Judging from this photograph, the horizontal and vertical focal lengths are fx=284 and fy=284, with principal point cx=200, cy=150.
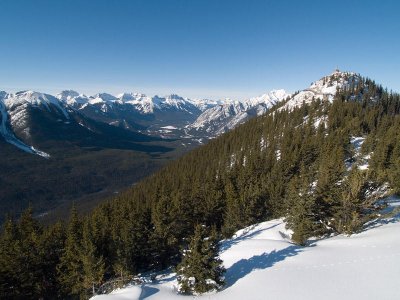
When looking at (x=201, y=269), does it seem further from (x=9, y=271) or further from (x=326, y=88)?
(x=326, y=88)

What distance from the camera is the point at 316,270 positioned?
82.7ft

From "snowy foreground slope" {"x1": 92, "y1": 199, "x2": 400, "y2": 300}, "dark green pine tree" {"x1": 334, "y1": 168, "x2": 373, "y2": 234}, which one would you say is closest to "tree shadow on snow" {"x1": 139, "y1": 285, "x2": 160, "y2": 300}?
"snowy foreground slope" {"x1": 92, "y1": 199, "x2": 400, "y2": 300}

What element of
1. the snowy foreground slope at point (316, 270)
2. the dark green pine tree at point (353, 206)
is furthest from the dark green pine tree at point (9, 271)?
the dark green pine tree at point (353, 206)

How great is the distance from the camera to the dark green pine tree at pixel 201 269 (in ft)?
86.6

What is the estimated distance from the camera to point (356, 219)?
33719 millimetres

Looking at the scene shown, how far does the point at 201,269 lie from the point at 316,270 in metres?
10.3

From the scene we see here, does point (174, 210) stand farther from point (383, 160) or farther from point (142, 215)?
point (383, 160)

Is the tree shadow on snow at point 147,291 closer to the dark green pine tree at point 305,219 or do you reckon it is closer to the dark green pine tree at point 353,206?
the dark green pine tree at point 305,219

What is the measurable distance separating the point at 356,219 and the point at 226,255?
16.3 meters

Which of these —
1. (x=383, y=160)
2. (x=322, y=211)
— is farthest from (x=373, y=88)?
(x=322, y=211)

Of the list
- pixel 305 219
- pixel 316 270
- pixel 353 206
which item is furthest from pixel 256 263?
pixel 353 206

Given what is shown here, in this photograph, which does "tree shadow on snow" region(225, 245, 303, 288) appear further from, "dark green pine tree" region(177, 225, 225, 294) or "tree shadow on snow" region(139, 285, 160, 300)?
"tree shadow on snow" region(139, 285, 160, 300)

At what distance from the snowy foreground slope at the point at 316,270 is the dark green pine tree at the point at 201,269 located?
39.0 inches

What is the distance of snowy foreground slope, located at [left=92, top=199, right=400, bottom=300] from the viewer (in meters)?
21.5
